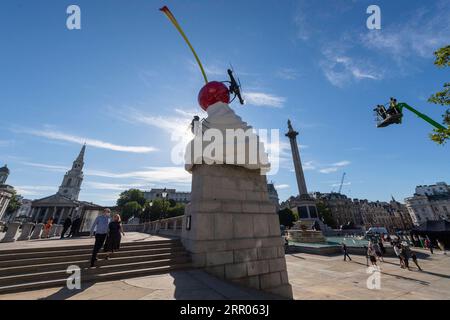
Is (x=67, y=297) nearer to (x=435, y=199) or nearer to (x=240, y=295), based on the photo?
(x=240, y=295)

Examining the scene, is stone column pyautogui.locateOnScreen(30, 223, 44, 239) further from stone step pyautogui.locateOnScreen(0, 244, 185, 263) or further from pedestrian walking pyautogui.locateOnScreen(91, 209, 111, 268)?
pedestrian walking pyautogui.locateOnScreen(91, 209, 111, 268)

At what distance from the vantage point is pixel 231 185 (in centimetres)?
725

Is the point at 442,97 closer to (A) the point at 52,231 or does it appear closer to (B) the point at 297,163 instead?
(A) the point at 52,231

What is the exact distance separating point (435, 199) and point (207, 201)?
120209 mm

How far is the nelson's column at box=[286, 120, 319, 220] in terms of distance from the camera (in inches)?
1709

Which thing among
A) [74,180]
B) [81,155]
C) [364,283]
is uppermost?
[81,155]

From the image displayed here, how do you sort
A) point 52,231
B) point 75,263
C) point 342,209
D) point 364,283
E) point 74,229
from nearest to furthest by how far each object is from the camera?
point 75,263 < point 364,283 < point 74,229 < point 52,231 < point 342,209

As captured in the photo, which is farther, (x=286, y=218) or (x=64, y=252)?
(x=286, y=218)

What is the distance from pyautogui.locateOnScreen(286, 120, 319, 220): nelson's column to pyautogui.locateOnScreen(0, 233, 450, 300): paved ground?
27.6m

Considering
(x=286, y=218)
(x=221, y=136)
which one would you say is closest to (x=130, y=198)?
(x=286, y=218)

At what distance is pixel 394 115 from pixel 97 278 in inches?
490

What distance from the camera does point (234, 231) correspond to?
260 inches

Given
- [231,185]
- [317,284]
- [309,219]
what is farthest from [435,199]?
[231,185]

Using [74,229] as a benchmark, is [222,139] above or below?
above
